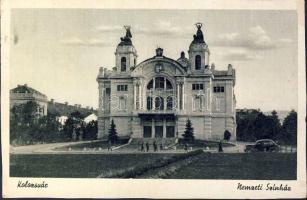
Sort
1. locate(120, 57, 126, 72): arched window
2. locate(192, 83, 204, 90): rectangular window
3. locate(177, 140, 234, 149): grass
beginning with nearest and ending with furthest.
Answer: locate(177, 140, 234, 149): grass → locate(120, 57, 126, 72): arched window → locate(192, 83, 204, 90): rectangular window

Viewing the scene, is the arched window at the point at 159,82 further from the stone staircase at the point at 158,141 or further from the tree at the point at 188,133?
the stone staircase at the point at 158,141

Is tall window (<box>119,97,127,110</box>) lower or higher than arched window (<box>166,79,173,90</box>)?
lower

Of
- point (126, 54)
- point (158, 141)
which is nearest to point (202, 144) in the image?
point (158, 141)

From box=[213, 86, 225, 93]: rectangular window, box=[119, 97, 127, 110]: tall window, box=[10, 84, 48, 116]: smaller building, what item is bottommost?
box=[119, 97, 127, 110]: tall window

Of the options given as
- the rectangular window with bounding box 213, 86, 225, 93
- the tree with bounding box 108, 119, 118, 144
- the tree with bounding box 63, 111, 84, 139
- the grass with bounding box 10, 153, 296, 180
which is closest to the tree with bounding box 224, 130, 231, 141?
the grass with bounding box 10, 153, 296, 180

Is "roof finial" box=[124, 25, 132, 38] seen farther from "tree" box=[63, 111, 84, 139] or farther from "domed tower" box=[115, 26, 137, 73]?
"tree" box=[63, 111, 84, 139]

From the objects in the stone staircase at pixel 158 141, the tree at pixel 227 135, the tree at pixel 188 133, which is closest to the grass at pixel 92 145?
the stone staircase at pixel 158 141

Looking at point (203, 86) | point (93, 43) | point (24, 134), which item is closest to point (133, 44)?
point (93, 43)
